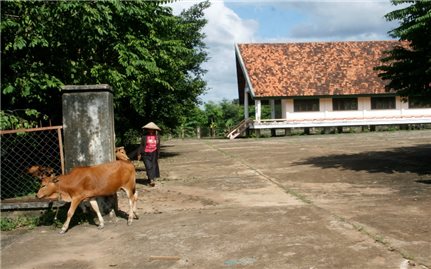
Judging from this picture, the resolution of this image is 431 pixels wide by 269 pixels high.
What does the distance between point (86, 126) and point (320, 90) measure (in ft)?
91.0

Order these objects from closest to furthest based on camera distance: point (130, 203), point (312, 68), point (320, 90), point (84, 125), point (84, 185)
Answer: point (84, 185)
point (130, 203)
point (84, 125)
point (320, 90)
point (312, 68)

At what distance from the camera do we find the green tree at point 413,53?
31.5ft

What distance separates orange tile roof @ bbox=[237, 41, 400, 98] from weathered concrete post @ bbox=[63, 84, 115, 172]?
2551 centimetres

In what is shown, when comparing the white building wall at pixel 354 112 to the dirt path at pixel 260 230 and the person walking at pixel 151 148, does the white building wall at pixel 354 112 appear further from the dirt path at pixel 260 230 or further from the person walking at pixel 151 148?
the person walking at pixel 151 148

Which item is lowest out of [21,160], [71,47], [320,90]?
[21,160]

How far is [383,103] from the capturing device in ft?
113

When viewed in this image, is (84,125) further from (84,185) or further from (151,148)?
(151,148)

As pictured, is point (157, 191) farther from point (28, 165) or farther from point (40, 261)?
point (40, 261)

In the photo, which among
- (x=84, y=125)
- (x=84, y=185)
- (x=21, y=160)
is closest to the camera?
(x=84, y=185)

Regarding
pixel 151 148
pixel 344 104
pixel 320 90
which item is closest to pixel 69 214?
pixel 151 148

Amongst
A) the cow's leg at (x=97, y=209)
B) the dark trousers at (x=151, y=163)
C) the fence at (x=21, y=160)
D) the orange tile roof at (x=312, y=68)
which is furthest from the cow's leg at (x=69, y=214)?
the orange tile roof at (x=312, y=68)

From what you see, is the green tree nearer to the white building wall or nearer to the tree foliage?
the tree foliage

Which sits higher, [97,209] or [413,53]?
[413,53]

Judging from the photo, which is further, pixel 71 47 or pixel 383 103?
pixel 383 103
